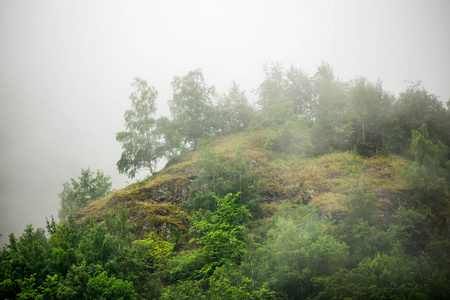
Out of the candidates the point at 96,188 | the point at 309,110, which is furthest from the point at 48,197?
the point at 309,110

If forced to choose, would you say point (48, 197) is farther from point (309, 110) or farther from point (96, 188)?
point (309, 110)

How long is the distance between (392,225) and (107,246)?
1558 centimetres

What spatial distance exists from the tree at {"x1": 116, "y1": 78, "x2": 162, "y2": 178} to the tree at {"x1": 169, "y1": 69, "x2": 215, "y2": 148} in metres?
3.70

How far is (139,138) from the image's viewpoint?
30469 mm

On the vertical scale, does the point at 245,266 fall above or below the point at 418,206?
above

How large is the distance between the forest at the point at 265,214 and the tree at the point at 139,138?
0.16 metres

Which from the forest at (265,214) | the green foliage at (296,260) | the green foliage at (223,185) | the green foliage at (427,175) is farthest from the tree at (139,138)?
the green foliage at (427,175)

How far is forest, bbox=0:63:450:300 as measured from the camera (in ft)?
33.6

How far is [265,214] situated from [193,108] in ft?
70.2

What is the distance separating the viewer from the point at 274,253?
12016 mm

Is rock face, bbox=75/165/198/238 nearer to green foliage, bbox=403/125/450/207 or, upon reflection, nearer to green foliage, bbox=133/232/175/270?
green foliage, bbox=133/232/175/270

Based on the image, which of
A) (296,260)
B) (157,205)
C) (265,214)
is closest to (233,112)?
(157,205)

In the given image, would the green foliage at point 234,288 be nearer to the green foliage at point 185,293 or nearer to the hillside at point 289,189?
the green foliage at point 185,293

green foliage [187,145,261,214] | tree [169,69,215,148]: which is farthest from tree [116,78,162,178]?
green foliage [187,145,261,214]
